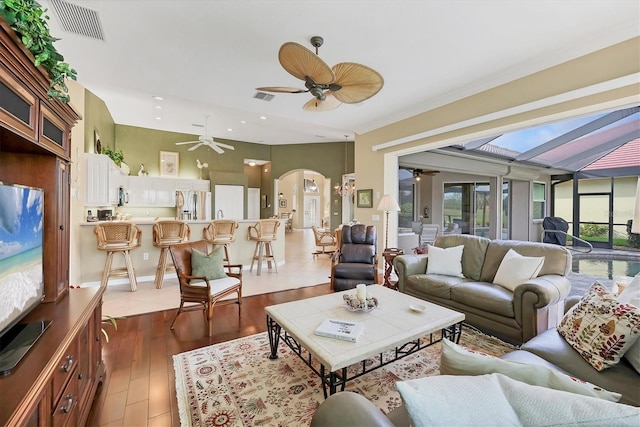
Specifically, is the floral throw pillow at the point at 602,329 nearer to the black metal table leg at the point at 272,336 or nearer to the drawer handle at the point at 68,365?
the black metal table leg at the point at 272,336

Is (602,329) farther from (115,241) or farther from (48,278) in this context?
(115,241)

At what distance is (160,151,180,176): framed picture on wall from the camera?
8047 mm

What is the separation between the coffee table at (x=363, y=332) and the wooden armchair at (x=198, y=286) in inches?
34.9

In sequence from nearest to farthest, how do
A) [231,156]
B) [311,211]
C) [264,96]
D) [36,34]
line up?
[36,34], [264,96], [231,156], [311,211]

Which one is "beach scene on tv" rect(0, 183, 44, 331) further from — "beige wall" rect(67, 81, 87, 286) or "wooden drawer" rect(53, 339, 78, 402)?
"beige wall" rect(67, 81, 87, 286)

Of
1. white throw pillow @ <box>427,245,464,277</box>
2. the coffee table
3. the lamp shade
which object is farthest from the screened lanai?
the coffee table

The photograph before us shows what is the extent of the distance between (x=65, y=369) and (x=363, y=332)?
5.31 feet

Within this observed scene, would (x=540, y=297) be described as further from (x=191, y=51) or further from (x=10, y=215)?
(x=191, y=51)

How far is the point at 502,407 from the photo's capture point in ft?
2.20

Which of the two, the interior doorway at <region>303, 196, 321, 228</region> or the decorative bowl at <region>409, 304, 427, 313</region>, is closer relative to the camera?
the decorative bowl at <region>409, 304, 427, 313</region>

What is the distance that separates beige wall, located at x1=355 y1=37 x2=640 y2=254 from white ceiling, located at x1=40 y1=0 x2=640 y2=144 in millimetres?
131

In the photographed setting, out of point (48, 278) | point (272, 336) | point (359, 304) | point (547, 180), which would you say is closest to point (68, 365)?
point (48, 278)

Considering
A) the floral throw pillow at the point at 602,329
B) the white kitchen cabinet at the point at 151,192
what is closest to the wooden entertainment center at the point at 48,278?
the floral throw pillow at the point at 602,329

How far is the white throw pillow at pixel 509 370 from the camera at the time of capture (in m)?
0.83
